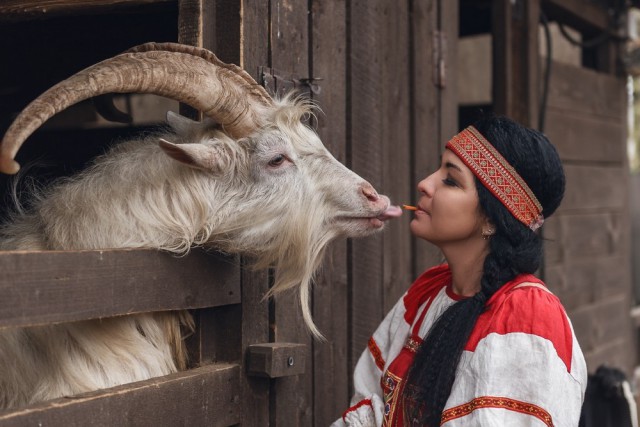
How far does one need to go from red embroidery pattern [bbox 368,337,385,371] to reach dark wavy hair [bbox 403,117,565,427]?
0.28 metres

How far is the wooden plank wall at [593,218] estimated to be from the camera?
5.72 metres

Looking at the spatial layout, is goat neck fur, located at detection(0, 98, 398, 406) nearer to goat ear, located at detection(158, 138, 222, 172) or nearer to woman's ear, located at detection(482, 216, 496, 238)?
goat ear, located at detection(158, 138, 222, 172)

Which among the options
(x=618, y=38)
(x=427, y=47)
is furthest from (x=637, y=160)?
(x=427, y=47)

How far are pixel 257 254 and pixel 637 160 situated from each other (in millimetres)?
18563

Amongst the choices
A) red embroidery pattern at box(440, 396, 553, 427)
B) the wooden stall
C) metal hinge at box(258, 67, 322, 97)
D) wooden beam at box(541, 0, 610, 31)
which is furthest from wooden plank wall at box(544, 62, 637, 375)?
red embroidery pattern at box(440, 396, 553, 427)

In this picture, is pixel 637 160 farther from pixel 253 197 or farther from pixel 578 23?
pixel 253 197

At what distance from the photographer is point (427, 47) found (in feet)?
13.7

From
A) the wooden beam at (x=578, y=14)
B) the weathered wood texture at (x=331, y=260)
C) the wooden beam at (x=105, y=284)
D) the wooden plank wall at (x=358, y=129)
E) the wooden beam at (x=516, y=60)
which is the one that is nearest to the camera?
the wooden beam at (x=105, y=284)

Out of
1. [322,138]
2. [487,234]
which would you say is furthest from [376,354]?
[322,138]

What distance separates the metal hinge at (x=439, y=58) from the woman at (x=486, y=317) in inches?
66.6

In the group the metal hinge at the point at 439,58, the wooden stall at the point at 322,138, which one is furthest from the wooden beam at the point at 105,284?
the metal hinge at the point at 439,58

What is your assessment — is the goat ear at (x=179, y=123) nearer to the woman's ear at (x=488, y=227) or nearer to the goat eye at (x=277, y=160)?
the goat eye at (x=277, y=160)

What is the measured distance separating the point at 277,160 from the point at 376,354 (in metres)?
0.71

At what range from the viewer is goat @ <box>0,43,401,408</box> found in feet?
8.36
